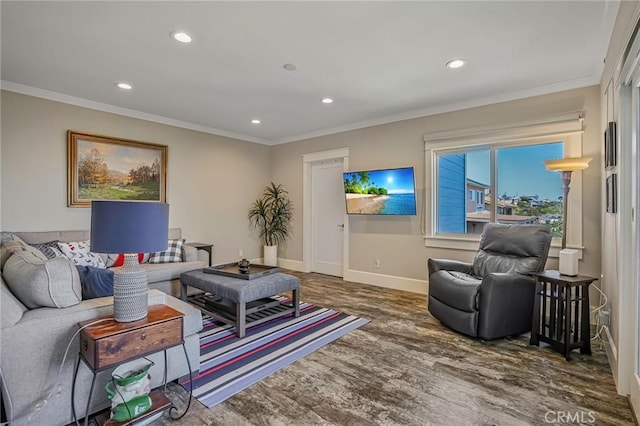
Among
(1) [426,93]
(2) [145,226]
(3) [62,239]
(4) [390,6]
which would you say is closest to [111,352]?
(2) [145,226]

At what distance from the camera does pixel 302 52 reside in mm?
2775

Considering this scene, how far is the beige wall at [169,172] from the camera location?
355 cm

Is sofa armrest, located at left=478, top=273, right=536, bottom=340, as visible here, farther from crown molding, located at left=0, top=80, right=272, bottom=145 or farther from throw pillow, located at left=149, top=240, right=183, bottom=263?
crown molding, located at left=0, top=80, right=272, bottom=145

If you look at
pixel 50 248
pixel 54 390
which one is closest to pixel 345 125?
pixel 50 248

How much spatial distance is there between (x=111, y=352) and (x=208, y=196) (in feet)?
13.4

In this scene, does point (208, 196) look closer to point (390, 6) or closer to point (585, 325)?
point (390, 6)

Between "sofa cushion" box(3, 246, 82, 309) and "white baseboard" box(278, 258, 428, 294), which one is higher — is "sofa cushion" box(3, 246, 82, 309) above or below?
above

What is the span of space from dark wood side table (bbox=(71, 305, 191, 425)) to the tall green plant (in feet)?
14.2

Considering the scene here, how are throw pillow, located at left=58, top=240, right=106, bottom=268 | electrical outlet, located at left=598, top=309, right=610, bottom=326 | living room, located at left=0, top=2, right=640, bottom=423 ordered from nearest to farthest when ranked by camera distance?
electrical outlet, located at left=598, top=309, right=610, bottom=326 < living room, located at left=0, top=2, right=640, bottom=423 < throw pillow, located at left=58, top=240, right=106, bottom=268

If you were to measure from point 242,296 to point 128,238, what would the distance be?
4.64ft

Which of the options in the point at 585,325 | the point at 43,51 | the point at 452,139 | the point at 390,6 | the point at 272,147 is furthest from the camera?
the point at 272,147

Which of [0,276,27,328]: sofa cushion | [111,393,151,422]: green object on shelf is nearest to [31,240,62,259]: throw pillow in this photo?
[0,276,27,328]: sofa cushion

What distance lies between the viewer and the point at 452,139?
4141 mm

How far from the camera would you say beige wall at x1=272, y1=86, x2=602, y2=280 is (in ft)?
10.6
